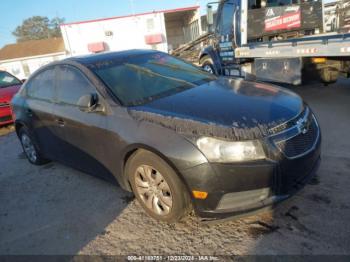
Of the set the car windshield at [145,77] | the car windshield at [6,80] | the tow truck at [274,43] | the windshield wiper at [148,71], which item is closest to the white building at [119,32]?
the car windshield at [6,80]

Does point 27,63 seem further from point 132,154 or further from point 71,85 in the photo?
point 132,154

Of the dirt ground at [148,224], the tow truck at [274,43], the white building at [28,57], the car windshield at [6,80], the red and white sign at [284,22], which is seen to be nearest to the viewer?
the dirt ground at [148,224]

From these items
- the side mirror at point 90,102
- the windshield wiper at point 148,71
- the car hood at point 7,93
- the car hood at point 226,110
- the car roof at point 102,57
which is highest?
the car roof at point 102,57

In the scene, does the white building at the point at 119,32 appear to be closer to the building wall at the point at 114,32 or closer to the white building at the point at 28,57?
the building wall at the point at 114,32

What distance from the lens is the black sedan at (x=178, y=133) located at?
2471 mm

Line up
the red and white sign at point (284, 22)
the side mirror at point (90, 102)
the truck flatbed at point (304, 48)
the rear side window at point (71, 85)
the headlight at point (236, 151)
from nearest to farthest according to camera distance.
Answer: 1. the headlight at point (236, 151)
2. the side mirror at point (90, 102)
3. the rear side window at point (71, 85)
4. the truck flatbed at point (304, 48)
5. the red and white sign at point (284, 22)

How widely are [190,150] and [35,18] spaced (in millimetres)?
94716

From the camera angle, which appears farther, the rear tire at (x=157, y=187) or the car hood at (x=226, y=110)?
the rear tire at (x=157, y=187)

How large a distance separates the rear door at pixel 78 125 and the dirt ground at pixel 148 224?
0.42 m

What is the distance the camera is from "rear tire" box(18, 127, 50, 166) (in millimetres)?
4773

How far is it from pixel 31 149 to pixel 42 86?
1200mm

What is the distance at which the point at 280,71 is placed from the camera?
21.4ft

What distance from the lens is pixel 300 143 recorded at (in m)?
2.68

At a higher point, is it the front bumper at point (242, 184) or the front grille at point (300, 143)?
the front grille at point (300, 143)
